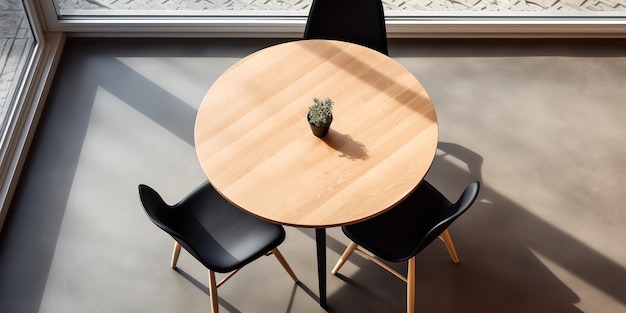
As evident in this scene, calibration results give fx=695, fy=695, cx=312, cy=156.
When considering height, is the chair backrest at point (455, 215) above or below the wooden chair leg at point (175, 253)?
above

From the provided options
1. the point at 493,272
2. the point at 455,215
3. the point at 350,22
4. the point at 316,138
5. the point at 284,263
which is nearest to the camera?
the point at 455,215

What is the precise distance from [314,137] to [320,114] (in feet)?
0.52

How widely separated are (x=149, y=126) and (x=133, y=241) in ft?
2.75

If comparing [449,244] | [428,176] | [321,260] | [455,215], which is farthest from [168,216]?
[428,176]

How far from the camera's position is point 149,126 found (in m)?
4.31

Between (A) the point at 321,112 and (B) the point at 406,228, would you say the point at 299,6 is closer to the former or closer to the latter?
(A) the point at 321,112

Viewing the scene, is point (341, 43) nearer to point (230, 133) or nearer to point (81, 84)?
point (230, 133)

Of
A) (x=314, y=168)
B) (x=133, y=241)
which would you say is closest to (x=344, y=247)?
(x=314, y=168)

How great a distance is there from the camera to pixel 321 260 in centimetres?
326

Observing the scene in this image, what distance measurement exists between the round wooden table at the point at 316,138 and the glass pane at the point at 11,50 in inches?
64.8

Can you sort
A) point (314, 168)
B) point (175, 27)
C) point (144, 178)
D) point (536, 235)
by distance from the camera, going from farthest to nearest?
point (175, 27) → point (144, 178) → point (536, 235) → point (314, 168)

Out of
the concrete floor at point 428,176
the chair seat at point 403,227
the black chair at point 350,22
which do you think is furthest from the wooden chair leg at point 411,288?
the black chair at point 350,22

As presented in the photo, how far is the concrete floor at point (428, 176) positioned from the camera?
11.7ft

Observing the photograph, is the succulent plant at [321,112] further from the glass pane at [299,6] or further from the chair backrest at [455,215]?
the glass pane at [299,6]
